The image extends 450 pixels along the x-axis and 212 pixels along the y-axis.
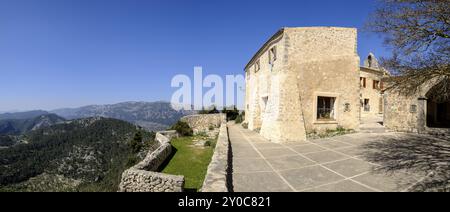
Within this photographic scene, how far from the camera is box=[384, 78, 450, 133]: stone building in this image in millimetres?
12496

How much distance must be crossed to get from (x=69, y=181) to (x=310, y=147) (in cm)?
7090

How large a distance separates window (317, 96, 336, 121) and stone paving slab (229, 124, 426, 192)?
2664 millimetres

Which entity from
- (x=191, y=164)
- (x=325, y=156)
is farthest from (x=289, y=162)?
(x=191, y=164)

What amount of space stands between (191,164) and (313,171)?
17.4ft

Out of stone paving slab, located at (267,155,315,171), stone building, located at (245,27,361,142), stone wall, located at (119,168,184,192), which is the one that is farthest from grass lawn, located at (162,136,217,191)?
stone building, located at (245,27,361,142)

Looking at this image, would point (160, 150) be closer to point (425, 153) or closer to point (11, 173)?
point (425, 153)

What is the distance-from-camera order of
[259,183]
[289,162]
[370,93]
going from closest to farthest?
[259,183], [289,162], [370,93]

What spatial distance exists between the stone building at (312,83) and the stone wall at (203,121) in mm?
12429

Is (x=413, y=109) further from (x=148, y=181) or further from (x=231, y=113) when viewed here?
(x=231, y=113)

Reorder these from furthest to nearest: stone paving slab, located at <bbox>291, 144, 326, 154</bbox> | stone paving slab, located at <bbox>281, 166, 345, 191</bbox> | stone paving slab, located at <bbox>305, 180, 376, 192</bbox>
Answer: stone paving slab, located at <bbox>291, 144, 326, 154</bbox>, stone paving slab, located at <bbox>281, 166, 345, 191</bbox>, stone paving slab, located at <bbox>305, 180, 376, 192</bbox>

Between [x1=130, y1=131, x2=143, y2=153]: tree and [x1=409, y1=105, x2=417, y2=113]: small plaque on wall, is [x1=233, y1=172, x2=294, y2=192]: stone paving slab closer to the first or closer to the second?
[x1=409, y1=105, x2=417, y2=113]: small plaque on wall

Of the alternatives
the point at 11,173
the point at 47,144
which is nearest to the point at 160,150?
the point at 11,173

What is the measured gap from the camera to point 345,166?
717cm

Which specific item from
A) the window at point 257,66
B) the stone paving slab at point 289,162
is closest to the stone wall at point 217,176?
the stone paving slab at point 289,162
